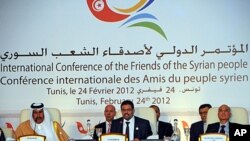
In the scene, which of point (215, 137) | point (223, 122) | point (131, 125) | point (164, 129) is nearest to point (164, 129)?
point (164, 129)

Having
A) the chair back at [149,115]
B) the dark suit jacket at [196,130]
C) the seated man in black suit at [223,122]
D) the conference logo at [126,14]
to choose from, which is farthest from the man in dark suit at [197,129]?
the conference logo at [126,14]

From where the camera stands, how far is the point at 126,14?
32.6 feet

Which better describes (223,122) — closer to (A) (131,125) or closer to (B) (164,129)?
(A) (131,125)

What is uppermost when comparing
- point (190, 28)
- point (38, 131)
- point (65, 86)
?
point (190, 28)

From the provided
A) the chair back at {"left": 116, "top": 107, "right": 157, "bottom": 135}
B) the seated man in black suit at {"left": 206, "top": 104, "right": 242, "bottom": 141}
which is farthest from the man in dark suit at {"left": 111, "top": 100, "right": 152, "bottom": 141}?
the seated man in black suit at {"left": 206, "top": 104, "right": 242, "bottom": 141}

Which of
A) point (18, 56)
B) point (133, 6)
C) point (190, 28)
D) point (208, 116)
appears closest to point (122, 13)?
point (133, 6)

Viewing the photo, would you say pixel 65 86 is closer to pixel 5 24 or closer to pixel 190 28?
pixel 5 24

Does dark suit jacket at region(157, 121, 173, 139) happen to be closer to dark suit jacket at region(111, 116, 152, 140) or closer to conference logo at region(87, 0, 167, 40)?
dark suit jacket at region(111, 116, 152, 140)

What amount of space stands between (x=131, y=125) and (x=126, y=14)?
2.17m

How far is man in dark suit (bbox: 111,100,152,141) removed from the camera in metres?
8.22

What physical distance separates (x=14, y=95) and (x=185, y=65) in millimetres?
2465

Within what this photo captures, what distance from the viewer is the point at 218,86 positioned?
9.77 metres

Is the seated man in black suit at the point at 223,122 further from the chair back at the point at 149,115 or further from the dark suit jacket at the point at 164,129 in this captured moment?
the dark suit jacket at the point at 164,129

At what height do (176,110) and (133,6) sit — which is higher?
(133,6)
